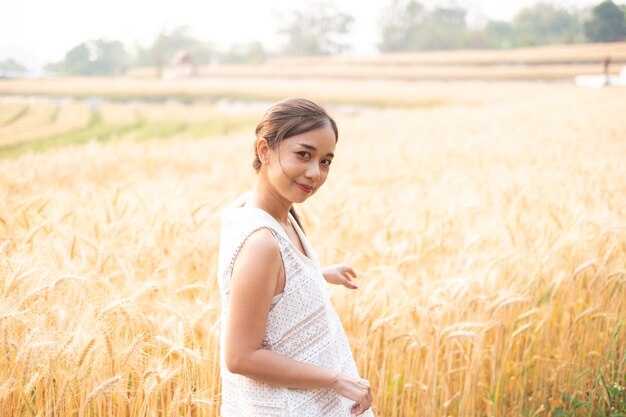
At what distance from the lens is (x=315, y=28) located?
68.2 ft

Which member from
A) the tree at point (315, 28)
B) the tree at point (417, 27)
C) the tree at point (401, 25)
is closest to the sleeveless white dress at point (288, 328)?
the tree at point (417, 27)

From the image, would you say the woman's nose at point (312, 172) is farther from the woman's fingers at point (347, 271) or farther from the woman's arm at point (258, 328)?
the woman's fingers at point (347, 271)

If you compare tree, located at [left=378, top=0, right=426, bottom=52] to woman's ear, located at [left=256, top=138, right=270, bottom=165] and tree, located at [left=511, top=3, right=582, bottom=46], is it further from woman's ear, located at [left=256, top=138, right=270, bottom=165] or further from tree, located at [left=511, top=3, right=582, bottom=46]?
woman's ear, located at [left=256, top=138, right=270, bottom=165]

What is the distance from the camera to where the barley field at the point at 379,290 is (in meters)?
1.72

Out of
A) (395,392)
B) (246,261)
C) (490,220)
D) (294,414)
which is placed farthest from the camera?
(490,220)

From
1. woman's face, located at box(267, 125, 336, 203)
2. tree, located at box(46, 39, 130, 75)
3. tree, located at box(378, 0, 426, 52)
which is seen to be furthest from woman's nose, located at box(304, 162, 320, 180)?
tree, located at box(378, 0, 426, 52)

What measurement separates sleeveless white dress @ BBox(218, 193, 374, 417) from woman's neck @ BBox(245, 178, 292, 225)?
0.17ft

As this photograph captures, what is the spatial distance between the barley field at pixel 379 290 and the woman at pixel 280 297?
1.28 ft

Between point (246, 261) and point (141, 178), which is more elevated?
point (246, 261)

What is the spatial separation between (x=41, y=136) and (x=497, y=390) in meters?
5.47

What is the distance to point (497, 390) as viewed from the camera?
7.49 feet

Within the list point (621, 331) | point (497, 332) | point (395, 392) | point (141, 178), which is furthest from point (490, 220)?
point (141, 178)

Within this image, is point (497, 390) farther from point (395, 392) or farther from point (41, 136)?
point (41, 136)

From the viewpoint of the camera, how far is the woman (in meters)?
1.23
